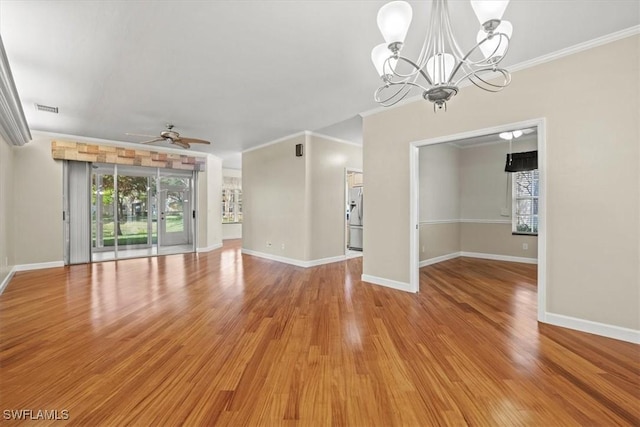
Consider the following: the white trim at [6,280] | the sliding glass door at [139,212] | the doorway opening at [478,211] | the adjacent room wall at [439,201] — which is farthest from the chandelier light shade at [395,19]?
the sliding glass door at [139,212]

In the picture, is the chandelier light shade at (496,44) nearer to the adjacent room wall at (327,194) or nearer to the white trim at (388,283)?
the white trim at (388,283)

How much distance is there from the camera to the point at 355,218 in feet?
24.8

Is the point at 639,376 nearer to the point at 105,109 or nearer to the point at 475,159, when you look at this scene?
the point at 475,159

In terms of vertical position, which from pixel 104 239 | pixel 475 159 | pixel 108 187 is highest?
pixel 475 159

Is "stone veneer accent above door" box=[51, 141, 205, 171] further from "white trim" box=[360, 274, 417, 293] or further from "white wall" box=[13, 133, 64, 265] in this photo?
"white trim" box=[360, 274, 417, 293]

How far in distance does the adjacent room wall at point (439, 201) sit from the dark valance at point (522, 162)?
108 cm

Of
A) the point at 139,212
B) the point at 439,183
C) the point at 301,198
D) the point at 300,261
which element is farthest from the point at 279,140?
the point at 139,212

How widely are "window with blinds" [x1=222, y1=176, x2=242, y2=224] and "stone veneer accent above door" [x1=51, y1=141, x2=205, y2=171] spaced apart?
2601 millimetres

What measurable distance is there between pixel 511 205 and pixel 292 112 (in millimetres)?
5094

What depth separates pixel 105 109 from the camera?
4.22 metres

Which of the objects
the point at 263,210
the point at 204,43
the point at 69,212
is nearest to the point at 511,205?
the point at 263,210

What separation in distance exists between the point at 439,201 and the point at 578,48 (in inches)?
151

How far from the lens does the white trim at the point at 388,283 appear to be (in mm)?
3877

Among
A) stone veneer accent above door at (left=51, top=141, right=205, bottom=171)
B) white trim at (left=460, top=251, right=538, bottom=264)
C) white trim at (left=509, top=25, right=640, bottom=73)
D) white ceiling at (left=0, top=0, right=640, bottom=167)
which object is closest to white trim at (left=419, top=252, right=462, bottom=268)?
white trim at (left=460, top=251, right=538, bottom=264)
